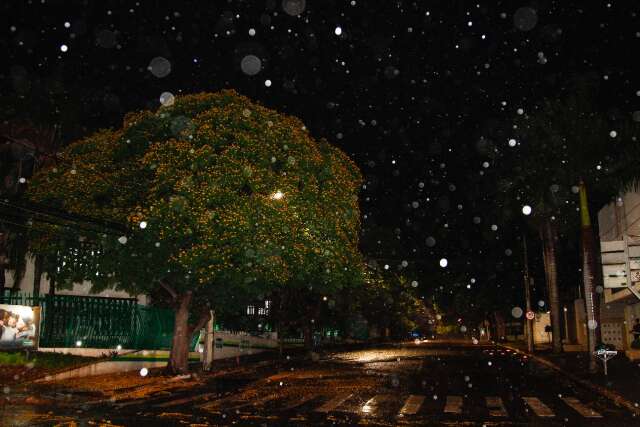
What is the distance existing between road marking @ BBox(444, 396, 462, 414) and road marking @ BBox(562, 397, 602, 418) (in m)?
2.63

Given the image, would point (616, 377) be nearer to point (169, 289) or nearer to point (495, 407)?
point (495, 407)

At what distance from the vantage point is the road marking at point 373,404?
14.7m

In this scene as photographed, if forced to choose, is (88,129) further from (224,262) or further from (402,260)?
(402,260)

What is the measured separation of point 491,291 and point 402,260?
9544 millimetres

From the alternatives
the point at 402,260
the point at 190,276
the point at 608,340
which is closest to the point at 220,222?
the point at 190,276

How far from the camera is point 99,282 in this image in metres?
24.0

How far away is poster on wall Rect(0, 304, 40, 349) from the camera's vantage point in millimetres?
21000

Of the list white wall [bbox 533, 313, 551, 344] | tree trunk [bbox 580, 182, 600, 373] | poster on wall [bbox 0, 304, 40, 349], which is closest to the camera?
poster on wall [bbox 0, 304, 40, 349]

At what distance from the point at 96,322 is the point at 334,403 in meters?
13.1

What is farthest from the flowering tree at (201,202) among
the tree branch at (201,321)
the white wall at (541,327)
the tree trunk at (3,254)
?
the white wall at (541,327)

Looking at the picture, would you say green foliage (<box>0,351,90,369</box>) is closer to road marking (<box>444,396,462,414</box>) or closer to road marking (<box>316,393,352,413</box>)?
road marking (<box>316,393,352,413</box>)

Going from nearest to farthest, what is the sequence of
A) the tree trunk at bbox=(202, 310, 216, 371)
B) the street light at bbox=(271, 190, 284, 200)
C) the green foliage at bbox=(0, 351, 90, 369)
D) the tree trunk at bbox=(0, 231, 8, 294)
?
the green foliage at bbox=(0, 351, 90, 369) < the street light at bbox=(271, 190, 284, 200) < the tree trunk at bbox=(0, 231, 8, 294) < the tree trunk at bbox=(202, 310, 216, 371)

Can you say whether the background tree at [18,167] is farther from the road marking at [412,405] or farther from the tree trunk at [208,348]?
the road marking at [412,405]

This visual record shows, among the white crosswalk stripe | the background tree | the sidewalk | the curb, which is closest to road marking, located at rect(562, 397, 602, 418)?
the curb
